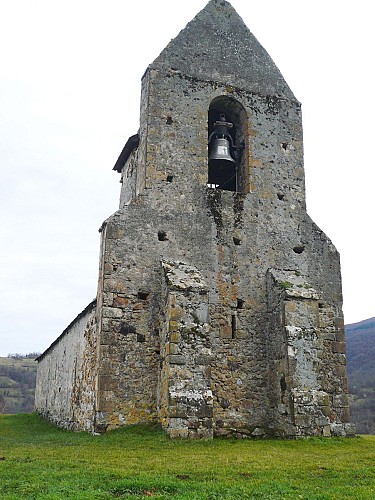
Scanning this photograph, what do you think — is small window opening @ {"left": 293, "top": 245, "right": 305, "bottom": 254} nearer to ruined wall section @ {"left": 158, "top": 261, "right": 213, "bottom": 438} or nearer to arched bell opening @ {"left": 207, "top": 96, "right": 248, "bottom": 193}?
arched bell opening @ {"left": 207, "top": 96, "right": 248, "bottom": 193}

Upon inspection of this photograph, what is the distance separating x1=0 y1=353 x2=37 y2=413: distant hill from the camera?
A: 52619mm

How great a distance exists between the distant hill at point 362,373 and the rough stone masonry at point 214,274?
20.3 meters

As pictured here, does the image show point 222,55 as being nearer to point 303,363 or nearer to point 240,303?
point 240,303

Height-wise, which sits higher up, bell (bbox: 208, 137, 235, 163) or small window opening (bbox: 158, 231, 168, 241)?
bell (bbox: 208, 137, 235, 163)

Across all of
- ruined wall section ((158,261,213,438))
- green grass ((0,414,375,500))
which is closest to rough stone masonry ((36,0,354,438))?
ruined wall section ((158,261,213,438))

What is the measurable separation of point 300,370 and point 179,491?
6031mm

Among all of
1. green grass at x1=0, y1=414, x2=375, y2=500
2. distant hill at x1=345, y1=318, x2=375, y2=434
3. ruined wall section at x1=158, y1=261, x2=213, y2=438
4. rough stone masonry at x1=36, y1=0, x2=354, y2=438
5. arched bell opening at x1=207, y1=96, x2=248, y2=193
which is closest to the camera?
green grass at x1=0, y1=414, x2=375, y2=500

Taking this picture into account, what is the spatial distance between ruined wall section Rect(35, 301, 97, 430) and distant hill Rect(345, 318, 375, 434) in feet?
59.0

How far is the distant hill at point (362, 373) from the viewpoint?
114ft

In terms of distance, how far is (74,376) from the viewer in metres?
15.2

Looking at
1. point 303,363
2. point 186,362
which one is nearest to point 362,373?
point 303,363

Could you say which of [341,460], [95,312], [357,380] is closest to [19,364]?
[357,380]

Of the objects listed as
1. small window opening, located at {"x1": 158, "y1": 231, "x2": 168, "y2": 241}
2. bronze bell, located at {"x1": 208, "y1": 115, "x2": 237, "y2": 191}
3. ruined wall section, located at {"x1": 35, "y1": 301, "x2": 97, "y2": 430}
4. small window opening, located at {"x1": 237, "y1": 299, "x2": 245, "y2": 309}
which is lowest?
ruined wall section, located at {"x1": 35, "y1": 301, "x2": 97, "y2": 430}

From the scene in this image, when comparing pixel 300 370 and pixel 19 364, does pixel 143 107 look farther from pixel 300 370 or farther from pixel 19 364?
pixel 19 364
